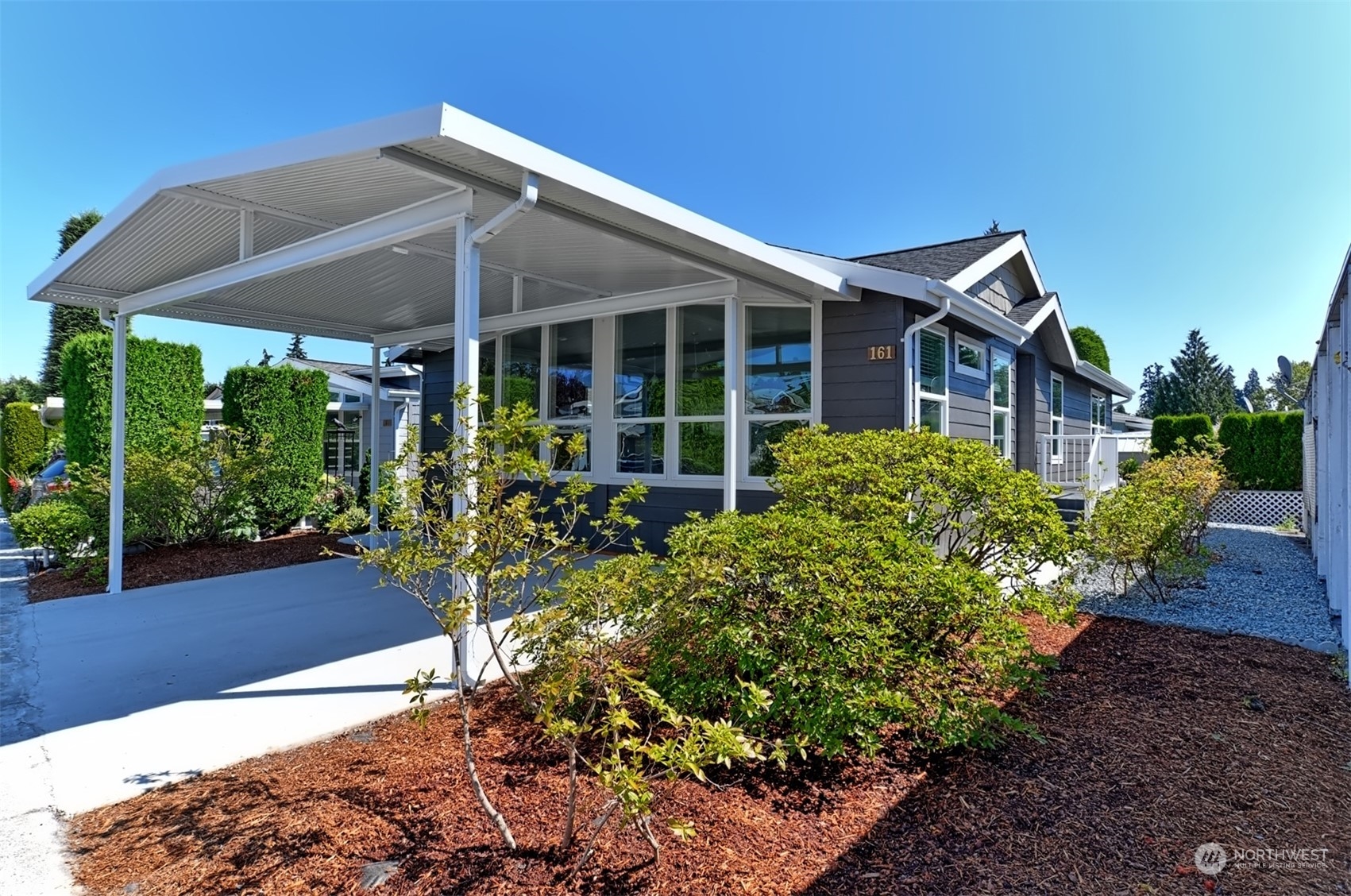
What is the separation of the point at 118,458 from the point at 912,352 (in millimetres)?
8082

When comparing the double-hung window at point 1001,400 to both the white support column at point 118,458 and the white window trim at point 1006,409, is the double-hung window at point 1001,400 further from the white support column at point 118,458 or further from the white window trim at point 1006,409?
the white support column at point 118,458

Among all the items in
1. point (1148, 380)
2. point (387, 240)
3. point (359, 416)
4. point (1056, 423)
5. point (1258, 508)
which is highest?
point (1148, 380)

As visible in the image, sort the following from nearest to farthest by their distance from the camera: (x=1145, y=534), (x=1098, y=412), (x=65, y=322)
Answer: (x=1145, y=534) → (x=1098, y=412) → (x=65, y=322)

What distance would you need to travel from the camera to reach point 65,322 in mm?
25984

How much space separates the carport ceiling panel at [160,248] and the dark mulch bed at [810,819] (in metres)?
4.05

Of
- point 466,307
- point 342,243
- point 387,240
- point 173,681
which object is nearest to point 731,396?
point 466,307

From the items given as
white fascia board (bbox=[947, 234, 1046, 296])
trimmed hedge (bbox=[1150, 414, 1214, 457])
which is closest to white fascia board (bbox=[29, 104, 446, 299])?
white fascia board (bbox=[947, 234, 1046, 296])

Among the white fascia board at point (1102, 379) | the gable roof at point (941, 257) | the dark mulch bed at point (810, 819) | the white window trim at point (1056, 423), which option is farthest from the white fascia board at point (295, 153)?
the white fascia board at point (1102, 379)

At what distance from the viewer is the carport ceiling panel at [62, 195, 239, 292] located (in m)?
4.96

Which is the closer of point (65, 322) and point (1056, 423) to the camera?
point (1056, 423)

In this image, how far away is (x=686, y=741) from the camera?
2010 millimetres

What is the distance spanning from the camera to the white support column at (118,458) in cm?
657

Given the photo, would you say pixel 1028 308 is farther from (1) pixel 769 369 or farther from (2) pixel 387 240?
(2) pixel 387 240

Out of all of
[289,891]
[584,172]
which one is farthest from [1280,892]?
[584,172]
